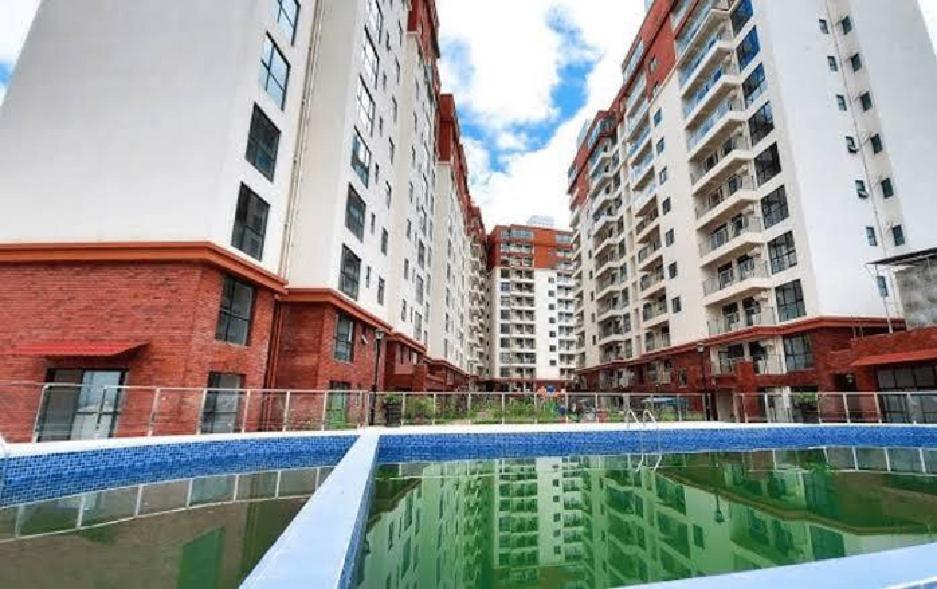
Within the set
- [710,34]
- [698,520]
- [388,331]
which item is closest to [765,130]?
[710,34]

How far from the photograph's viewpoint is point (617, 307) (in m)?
47.6

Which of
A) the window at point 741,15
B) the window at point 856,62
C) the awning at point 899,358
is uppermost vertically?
the window at point 741,15

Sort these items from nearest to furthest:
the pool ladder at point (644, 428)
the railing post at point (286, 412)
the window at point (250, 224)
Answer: the pool ladder at point (644, 428) < the railing post at point (286, 412) < the window at point (250, 224)

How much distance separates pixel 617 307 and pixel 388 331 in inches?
1184

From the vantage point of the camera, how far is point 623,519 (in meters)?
7.70

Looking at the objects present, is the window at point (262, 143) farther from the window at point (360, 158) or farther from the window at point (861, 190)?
the window at point (861, 190)

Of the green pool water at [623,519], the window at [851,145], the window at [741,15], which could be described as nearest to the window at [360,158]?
the green pool water at [623,519]

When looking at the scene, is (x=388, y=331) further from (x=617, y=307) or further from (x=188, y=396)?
(x=617, y=307)

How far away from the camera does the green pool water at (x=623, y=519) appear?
5.62m

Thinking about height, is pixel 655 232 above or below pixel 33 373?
above

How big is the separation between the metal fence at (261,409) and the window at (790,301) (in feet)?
26.4

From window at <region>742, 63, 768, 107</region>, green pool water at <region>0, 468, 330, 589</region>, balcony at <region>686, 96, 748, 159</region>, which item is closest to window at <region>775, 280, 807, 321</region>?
balcony at <region>686, 96, 748, 159</region>

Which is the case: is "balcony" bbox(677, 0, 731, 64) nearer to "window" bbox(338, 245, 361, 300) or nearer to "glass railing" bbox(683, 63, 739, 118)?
"glass railing" bbox(683, 63, 739, 118)

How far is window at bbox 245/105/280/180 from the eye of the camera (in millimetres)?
15195
